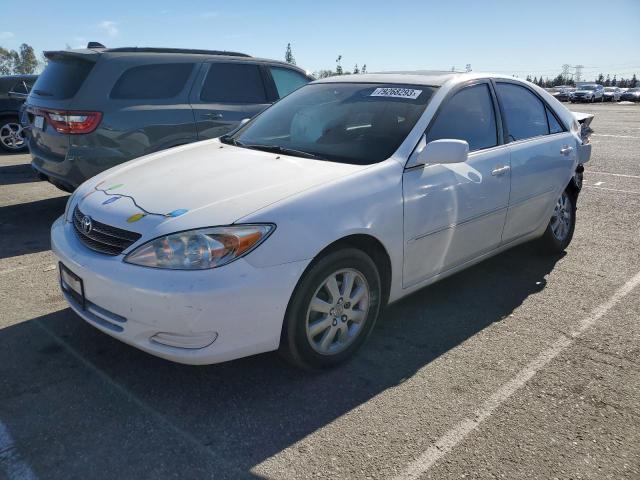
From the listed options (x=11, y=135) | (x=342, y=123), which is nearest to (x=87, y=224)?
(x=342, y=123)

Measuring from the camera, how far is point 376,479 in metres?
2.33

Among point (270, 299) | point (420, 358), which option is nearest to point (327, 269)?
point (270, 299)

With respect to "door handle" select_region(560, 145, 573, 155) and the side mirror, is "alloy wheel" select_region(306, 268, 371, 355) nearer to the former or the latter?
the side mirror

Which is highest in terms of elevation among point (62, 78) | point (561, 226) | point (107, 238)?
point (62, 78)

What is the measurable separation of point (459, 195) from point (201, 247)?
178 cm

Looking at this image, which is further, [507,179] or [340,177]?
A: [507,179]

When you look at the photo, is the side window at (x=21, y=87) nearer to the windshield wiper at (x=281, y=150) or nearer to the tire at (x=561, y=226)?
the windshield wiper at (x=281, y=150)

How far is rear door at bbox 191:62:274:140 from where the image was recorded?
620 cm

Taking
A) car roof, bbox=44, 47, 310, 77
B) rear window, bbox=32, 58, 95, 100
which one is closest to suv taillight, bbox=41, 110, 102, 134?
rear window, bbox=32, 58, 95, 100

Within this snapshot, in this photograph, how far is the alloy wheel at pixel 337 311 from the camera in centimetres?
297

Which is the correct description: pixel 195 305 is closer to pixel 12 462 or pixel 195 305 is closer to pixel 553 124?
pixel 12 462

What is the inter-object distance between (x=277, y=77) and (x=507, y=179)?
13.0 feet

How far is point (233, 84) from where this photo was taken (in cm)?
660

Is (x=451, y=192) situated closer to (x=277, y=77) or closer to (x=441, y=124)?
(x=441, y=124)
